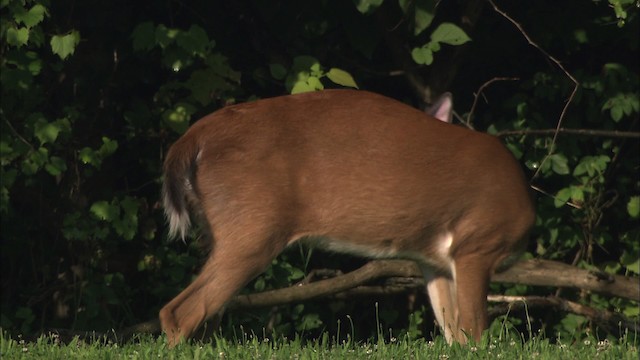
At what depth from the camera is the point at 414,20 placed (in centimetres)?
719

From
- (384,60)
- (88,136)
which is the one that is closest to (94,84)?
(88,136)

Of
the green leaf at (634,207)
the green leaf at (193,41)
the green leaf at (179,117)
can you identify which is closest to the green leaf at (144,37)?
the green leaf at (193,41)

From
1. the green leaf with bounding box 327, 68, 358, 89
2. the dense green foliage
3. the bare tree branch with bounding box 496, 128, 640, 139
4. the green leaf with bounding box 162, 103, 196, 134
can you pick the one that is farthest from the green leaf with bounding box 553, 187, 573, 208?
the green leaf with bounding box 162, 103, 196, 134

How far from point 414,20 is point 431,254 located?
117 cm

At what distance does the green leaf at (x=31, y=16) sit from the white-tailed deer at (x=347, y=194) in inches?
43.5

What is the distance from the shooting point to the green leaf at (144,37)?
7488 millimetres

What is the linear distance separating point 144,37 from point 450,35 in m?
1.54

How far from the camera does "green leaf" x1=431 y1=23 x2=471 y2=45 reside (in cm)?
727

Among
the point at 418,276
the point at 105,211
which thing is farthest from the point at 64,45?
the point at 418,276

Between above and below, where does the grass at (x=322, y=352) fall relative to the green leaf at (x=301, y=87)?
below

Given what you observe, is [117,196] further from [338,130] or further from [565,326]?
[565,326]

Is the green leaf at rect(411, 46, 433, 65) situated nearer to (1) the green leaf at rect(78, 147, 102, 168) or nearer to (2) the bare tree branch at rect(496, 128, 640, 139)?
(2) the bare tree branch at rect(496, 128, 640, 139)

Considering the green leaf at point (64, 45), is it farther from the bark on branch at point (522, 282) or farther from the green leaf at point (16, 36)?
the bark on branch at point (522, 282)

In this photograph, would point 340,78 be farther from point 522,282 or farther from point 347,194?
point 522,282
